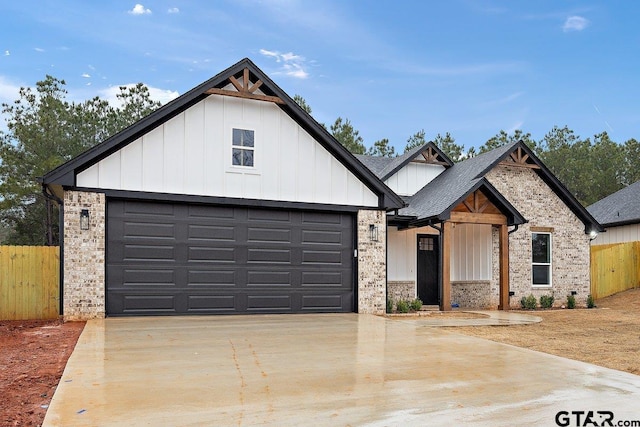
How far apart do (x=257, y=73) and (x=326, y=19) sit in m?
8.42

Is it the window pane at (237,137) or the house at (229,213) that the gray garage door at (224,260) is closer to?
the house at (229,213)

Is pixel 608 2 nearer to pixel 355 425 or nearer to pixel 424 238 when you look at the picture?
pixel 424 238

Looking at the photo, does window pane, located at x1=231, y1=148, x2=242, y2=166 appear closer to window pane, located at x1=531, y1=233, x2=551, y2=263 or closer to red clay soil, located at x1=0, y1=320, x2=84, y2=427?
red clay soil, located at x1=0, y1=320, x2=84, y2=427

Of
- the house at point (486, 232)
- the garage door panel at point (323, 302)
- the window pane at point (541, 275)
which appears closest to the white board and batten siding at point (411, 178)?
the house at point (486, 232)

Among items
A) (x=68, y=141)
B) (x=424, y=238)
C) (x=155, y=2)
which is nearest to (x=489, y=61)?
(x=424, y=238)

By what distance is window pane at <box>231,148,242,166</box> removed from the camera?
13.7 metres

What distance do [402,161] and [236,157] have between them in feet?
27.0

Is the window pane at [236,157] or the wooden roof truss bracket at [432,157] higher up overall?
the wooden roof truss bracket at [432,157]

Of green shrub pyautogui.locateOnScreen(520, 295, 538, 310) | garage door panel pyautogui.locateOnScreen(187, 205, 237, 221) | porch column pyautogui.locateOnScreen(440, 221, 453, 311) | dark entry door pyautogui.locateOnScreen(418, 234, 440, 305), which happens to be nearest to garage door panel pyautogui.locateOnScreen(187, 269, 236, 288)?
garage door panel pyautogui.locateOnScreen(187, 205, 237, 221)

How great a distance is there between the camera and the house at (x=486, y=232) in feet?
57.0

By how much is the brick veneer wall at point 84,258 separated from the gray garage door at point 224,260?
0.23 metres

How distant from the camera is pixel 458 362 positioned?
25.4 feet

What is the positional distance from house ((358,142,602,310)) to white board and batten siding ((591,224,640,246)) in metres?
7.57

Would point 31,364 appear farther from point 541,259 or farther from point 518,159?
point 541,259
